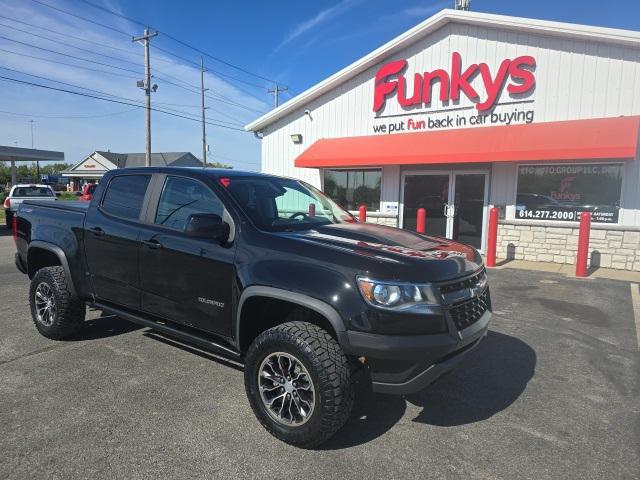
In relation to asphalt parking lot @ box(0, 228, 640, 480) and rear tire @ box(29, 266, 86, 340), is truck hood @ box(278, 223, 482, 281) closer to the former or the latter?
asphalt parking lot @ box(0, 228, 640, 480)

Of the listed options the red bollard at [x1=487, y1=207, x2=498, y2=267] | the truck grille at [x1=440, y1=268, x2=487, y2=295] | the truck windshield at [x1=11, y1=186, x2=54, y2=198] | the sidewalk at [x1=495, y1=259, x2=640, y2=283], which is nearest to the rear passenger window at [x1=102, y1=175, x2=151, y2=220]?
the truck grille at [x1=440, y1=268, x2=487, y2=295]

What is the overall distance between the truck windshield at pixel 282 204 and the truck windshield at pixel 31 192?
64.9 feet

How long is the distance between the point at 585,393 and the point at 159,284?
369cm

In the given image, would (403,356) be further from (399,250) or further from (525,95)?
(525,95)

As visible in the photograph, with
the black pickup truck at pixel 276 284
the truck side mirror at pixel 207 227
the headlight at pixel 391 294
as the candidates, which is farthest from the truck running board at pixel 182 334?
the headlight at pixel 391 294

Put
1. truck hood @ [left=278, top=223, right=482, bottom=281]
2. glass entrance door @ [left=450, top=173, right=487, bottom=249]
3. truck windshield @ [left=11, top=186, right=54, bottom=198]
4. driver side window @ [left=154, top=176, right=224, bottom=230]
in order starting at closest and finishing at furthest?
truck hood @ [left=278, top=223, right=482, bottom=281] < driver side window @ [left=154, top=176, right=224, bottom=230] < glass entrance door @ [left=450, top=173, right=487, bottom=249] < truck windshield @ [left=11, top=186, right=54, bottom=198]

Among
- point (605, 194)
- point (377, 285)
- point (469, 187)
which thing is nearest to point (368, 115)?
point (469, 187)

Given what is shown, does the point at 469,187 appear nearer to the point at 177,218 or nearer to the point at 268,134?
the point at 268,134

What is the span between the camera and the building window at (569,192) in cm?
988

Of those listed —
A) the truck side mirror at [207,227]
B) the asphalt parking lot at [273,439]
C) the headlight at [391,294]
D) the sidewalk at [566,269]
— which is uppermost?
the truck side mirror at [207,227]

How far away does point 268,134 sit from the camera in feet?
51.2

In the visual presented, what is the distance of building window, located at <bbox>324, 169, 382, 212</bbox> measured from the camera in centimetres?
1342

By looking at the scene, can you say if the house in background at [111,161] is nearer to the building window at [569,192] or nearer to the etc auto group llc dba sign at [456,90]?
the etc auto group llc dba sign at [456,90]

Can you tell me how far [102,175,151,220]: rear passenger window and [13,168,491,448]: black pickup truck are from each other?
1 cm
